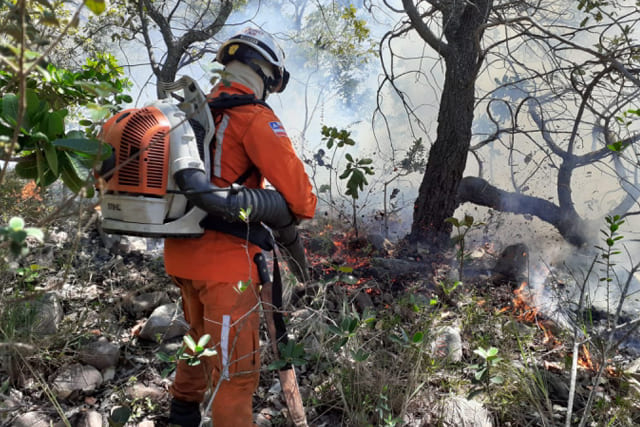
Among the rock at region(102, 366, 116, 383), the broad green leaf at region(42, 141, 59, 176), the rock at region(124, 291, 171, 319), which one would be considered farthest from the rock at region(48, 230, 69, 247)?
the broad green leaf at region(42, 141, 59, 176)

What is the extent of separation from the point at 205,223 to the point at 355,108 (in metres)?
15.0

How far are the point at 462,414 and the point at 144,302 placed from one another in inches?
81.9

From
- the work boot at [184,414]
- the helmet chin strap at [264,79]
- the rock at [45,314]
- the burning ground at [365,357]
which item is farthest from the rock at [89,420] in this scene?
the helmet chin strap at [264,79]

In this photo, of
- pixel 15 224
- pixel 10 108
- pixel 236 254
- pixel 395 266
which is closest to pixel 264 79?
pixel 236 254

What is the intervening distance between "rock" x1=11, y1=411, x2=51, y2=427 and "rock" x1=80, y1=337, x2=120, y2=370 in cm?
37

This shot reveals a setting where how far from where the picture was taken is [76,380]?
228 centimetres

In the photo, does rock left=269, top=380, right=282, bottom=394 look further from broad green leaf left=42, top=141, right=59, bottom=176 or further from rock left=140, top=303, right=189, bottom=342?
broad green leaf left=42, top=141, right=59, bottom=176

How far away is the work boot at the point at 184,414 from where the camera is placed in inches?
79.0

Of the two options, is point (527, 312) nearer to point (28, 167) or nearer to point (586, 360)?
point (586, 360)

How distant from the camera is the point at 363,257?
13.5 ft

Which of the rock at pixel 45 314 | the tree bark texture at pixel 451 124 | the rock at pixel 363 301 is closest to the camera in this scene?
the rock at pixel 45 314

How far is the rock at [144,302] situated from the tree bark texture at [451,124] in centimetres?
256

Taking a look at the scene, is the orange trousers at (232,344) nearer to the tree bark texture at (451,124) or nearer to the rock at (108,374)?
the rock at (108,374)

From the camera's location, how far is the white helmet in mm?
1953
